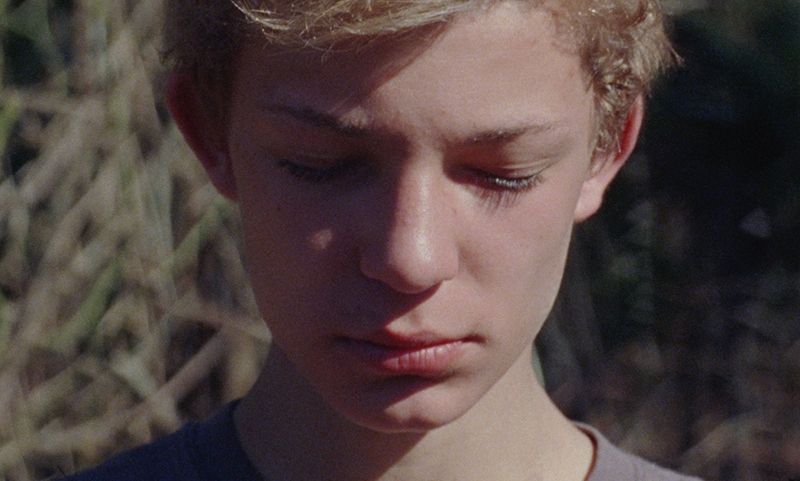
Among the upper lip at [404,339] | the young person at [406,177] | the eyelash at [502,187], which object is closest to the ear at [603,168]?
the young person at [406,177]

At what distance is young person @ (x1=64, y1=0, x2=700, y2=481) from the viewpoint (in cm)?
93

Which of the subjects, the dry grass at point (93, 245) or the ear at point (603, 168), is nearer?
the ear at point (603, 168)

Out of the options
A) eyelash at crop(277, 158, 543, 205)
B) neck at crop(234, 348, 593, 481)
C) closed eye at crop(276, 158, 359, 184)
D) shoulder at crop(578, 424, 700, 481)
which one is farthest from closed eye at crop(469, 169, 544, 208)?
shoulder at crop(578, 424, 700, 481)

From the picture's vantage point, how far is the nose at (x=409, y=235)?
0.93 meters

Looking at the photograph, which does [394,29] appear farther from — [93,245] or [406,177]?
[93,245]

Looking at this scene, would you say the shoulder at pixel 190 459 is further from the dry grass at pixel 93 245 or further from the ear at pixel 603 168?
the dry grass at pixel 93 245

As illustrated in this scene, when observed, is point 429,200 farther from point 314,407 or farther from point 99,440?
point 99,440

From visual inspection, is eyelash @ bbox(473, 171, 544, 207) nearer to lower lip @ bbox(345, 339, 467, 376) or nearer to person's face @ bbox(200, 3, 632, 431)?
person's face @ bbox(200, 3, 632, 431)

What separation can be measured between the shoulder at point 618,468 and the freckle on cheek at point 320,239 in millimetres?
435

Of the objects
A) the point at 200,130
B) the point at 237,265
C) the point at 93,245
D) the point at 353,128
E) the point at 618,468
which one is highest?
the point at 353,128

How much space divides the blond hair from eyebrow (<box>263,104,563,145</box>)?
0.19ft

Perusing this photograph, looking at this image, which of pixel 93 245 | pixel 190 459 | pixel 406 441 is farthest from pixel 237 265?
pixel 406 441

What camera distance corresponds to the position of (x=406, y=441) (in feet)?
3.74

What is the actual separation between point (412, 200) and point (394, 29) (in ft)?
0.48
